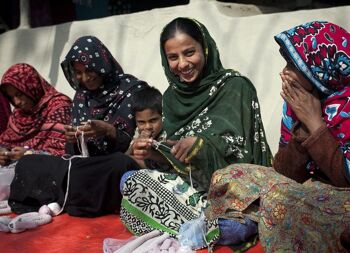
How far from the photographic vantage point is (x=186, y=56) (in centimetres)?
298

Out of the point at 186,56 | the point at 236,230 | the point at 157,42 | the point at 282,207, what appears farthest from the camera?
the point at 157,42

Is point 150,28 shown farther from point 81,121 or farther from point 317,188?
point 317,188

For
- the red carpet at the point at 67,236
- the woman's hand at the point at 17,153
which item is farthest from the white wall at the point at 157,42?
the red carpet at the point at 67,236

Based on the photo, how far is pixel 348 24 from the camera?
11.8 feet

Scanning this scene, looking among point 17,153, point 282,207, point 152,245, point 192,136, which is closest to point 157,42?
point 17,153

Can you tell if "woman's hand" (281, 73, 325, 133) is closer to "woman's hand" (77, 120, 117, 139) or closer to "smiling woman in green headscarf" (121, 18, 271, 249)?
"smiling woman in green headscarf" (121, 18, 271, 249)

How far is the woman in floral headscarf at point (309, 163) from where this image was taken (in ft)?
6.79

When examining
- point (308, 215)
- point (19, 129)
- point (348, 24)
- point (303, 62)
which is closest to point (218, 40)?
point (348, 24)

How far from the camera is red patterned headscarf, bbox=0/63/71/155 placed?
160 inches

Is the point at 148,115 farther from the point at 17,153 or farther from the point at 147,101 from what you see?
the point at 17,153

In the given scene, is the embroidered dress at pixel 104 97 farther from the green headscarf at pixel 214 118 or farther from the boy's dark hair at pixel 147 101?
the green headscarf at pixel 214 118

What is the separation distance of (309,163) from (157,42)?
2647 millimetres

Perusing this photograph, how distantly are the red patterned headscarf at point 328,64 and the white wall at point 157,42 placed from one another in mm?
1456

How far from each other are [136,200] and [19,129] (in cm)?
177
